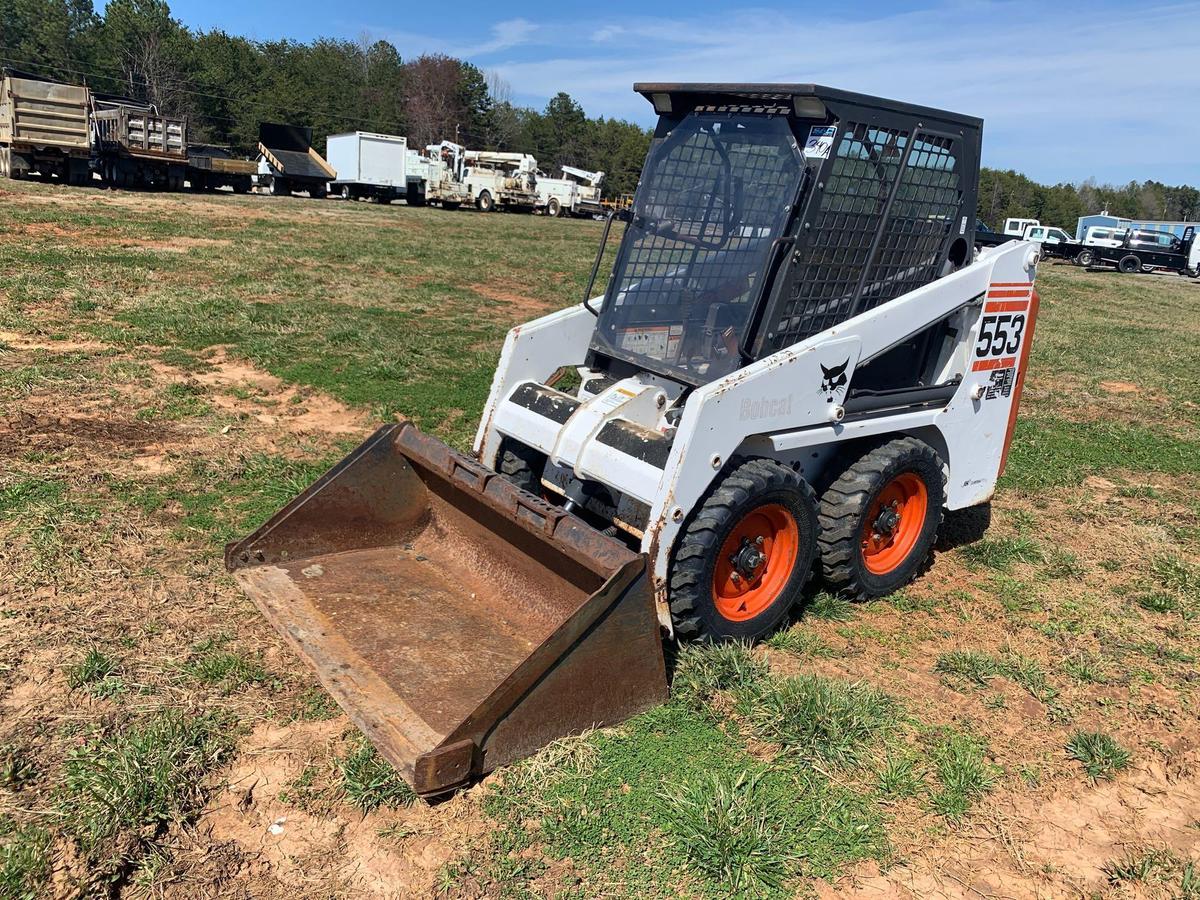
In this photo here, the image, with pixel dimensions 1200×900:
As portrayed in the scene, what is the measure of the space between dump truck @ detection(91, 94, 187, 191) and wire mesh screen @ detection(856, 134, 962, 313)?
26400 millimetres

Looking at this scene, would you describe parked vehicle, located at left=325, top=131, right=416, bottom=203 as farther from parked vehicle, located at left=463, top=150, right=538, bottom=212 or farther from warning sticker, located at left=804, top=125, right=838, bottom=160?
warning sticker, located at left=804, top=125, right=838, bottom=160

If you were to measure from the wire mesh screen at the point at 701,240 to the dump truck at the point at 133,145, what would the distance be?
25.6 metres

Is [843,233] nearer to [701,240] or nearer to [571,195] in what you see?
[701,240]

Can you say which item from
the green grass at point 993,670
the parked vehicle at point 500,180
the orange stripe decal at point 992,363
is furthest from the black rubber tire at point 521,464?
the parked vehicle at point 500,180

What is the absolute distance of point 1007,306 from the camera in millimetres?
4965

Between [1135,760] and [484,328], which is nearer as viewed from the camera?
[1135,760]

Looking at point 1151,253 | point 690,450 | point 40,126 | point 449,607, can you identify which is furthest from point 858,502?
point 1151,253

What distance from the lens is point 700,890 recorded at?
2.75 m

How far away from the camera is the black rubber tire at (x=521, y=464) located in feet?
15.4

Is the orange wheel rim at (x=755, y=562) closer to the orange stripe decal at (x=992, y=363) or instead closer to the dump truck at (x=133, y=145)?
the orange stripe decal at (x=992, y=363)

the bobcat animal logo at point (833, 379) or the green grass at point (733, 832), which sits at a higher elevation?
the bobcat animal logo at point (833, 379)

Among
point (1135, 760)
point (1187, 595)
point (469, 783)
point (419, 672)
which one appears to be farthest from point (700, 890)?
point (1187, 595)

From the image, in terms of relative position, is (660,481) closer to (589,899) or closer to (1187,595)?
(589,899)

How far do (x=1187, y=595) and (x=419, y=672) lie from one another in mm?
4405
